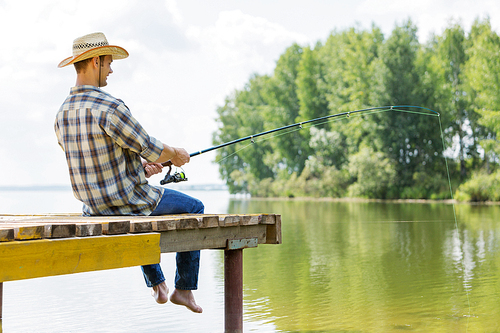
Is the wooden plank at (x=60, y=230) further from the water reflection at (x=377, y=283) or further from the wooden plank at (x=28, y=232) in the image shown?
the water reflection at (x=377, y=283)

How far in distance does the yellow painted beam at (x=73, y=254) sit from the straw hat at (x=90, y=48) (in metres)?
1.20

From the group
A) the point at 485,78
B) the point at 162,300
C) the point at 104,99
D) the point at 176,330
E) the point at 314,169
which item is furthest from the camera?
the point at 314,169

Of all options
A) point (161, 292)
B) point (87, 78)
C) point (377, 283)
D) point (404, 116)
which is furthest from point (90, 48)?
point (404, 116)

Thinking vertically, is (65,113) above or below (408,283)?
above

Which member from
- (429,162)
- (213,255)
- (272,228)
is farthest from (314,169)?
(272,228)

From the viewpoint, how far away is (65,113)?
349 cm

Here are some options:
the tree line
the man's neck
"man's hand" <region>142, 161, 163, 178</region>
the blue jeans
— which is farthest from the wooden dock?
the tree line

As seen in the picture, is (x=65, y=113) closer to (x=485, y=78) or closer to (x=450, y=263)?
(x=450, y=263)

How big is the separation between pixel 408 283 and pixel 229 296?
327 cm

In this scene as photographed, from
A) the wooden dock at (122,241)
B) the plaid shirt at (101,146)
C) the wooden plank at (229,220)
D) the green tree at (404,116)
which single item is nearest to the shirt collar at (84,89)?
the plaid shirt at (101,146)

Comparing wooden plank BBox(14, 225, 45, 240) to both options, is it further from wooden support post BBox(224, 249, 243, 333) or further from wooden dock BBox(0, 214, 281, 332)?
wooden support post BBox(224, 249, 243, 333)

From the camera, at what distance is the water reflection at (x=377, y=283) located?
509 cm

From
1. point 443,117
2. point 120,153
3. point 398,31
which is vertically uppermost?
point 398,31

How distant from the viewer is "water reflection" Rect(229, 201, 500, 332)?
509 cm
